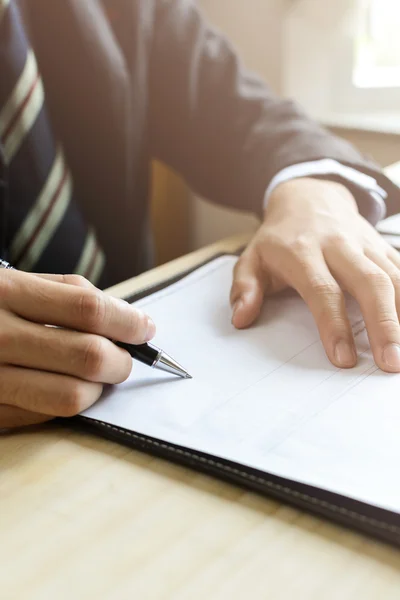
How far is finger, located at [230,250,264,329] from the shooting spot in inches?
22.4

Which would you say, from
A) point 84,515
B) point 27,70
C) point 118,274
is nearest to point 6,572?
→ point 84,515

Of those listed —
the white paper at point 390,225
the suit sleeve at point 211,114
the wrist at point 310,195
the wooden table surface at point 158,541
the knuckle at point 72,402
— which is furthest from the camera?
the suit sleeve at point 211,114

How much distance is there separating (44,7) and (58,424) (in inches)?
28.6

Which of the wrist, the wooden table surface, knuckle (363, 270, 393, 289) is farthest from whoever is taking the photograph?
the wrist

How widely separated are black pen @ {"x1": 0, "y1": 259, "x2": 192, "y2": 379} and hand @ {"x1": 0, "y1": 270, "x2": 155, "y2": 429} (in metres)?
0.01

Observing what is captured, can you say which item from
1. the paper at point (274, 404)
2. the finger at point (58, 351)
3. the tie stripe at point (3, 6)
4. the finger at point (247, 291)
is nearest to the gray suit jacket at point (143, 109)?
the tie stripe at point (3, 6)

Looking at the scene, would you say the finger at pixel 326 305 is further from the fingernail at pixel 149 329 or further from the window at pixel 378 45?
the window at pixel 378 45

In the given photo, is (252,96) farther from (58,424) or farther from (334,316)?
(58,424)

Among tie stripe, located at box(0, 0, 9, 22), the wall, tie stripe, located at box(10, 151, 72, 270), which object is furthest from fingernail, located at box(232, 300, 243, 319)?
the wall

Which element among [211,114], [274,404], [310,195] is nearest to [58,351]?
[274,404]

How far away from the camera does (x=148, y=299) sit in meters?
0.63

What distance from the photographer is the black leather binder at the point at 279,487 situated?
0.33 m

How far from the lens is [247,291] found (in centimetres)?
60

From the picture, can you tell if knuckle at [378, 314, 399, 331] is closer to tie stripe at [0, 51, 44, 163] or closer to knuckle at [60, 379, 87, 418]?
knuckle at [60, 379, 87, 418]
